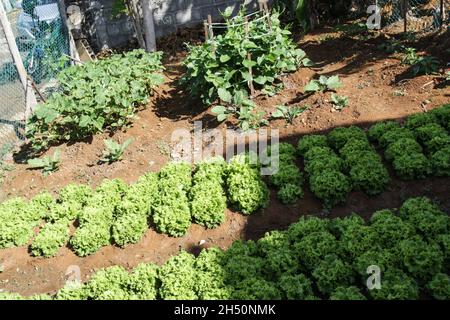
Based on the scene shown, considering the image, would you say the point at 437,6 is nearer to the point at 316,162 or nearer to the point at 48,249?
the point at 316,162

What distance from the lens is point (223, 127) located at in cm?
819

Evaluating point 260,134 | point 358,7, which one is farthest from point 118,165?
→ point 358,7

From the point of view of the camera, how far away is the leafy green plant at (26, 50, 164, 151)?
7957 mm

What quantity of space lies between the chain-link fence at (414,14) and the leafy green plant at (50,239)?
25.1 ft

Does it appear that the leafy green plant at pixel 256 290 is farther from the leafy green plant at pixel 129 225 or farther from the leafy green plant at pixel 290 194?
the leafy green plant at pixel 129 225

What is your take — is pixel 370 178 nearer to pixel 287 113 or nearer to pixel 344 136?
pixel 344 136

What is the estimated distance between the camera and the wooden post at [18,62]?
28.2ft

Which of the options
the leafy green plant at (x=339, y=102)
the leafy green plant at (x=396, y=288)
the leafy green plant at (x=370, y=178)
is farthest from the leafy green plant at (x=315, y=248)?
the leafy green plant at (x=339, y=102)

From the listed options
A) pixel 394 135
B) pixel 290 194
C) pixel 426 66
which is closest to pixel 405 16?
pixel 426 66

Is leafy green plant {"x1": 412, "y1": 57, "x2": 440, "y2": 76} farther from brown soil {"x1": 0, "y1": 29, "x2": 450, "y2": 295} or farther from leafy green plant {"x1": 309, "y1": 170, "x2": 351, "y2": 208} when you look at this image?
leafy green plant {"x1": 309, "y1": 170, "x2": 351, "y2": 208}

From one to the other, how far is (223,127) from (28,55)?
5.02 m
